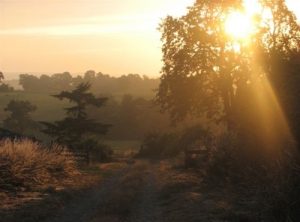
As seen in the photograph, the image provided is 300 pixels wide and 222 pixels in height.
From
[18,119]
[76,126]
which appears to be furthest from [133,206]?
[18,119]

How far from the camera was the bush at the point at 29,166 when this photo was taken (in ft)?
71.0

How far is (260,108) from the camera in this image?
1909cm

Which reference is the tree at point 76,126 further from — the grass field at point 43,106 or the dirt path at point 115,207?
the grass field at point 43,106

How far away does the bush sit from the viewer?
71.0ft

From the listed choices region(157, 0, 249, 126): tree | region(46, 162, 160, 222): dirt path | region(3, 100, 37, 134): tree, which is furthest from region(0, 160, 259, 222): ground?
region(3, 100, 37, 134): tree

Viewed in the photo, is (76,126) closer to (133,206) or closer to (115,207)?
(133,206)

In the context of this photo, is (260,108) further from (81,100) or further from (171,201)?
(81,100)

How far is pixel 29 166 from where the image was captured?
79.5 feet

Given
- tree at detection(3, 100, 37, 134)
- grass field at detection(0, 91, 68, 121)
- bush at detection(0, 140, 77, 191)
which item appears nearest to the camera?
bush at detection(0, 140, 77, 191)

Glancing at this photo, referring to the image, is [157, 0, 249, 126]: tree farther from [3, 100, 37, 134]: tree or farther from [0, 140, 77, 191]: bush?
[3, 100, 37, 134]: tree

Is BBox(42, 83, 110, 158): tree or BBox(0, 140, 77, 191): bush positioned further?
BBox(42, 83, 110, 158): tree

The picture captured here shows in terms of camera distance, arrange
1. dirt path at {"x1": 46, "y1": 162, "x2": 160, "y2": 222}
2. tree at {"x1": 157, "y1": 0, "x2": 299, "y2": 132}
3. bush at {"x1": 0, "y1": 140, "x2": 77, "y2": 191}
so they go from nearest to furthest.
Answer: dirt path at {"x1": 46, "y1": 162, "x2": 160, "y2": 222}
bush at {"x1": 0, "y1": 140, "x2": 77, "y2": 191}
tree at {"x1": 157, "y1": 0, "x2": 299, "y2": 132}

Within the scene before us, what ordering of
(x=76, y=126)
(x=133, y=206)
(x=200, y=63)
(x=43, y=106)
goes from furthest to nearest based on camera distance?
(x=43, y=106) → (x=76, y=126) → (x=200, y=63) → (x=133, y=206)

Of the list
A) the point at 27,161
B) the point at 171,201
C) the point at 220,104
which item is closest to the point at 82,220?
the point at 171,201
